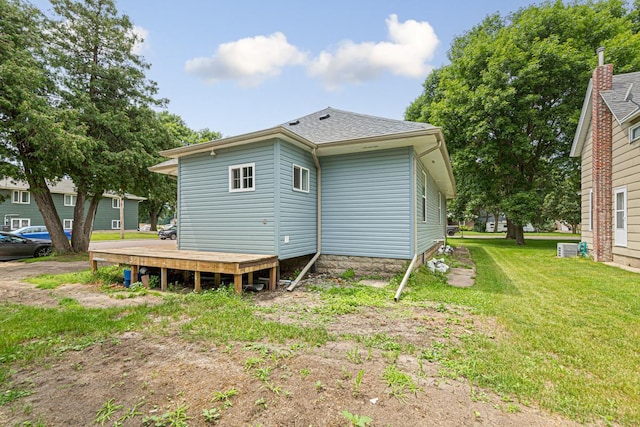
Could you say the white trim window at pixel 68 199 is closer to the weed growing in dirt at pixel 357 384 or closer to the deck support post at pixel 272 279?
the deck support post at pixel 272 279

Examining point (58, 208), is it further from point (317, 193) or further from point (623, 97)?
point (623, 97)

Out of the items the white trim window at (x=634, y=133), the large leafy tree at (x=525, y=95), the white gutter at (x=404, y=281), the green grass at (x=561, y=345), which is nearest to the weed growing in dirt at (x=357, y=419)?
the green grass at (x=561, y=345)

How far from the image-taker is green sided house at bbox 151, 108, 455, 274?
6422mm

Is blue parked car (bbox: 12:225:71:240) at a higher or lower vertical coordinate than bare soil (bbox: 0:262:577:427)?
higher

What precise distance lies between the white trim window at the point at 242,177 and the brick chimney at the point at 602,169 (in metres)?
11.0

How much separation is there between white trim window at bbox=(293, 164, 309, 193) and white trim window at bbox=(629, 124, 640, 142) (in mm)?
8913

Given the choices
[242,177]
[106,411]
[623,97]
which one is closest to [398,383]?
[106,411]

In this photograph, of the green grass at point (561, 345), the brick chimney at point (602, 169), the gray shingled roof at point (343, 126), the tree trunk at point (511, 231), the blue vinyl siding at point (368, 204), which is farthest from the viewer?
the tree trunk at point (511, 231)

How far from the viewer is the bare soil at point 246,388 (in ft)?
6.93

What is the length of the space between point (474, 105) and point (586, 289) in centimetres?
1260

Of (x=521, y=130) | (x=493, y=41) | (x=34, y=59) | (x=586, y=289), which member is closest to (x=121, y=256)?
(x=34, y=59)

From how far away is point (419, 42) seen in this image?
9602mm

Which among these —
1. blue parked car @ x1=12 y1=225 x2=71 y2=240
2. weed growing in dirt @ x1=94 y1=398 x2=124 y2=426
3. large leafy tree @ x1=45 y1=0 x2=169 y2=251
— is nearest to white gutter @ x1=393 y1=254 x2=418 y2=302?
weed growing in dirt @ x1=94 y1=398 x2=124 y2=426

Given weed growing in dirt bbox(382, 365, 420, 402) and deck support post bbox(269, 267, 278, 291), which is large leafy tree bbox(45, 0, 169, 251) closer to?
deck support post bbox(269, 267, 278, 291)
